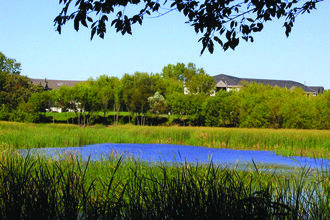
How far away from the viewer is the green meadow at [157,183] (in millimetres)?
3475

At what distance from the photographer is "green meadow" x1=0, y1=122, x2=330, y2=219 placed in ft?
11.4

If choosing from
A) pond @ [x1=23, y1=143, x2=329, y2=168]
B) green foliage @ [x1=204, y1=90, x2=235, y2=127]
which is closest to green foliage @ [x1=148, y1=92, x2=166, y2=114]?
green foliage @ [x1=204, y1=90, x2=235, y2=127]

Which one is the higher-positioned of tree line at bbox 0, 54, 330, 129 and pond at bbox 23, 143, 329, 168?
tree line at bbox 0, 54, 330, 129

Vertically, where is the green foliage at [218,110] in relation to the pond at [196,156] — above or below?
above

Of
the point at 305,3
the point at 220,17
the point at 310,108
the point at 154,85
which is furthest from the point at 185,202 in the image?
the point at 154,85

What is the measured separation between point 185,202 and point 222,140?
16382 millimetres

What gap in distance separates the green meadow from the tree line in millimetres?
21455

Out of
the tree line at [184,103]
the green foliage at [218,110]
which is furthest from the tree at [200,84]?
the green foliage at [218,110]

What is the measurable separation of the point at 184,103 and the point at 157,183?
141ft

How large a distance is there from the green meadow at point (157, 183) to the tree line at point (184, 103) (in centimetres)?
2146

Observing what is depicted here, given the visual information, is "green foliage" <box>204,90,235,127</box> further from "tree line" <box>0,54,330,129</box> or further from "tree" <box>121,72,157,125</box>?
"tree" <box>121,72,157,125</box>

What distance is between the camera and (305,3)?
5.22 meters

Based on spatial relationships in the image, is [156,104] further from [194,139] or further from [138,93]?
[194,139]

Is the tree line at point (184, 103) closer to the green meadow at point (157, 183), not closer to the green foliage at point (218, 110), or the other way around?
the green foliage at point (218, 110)
